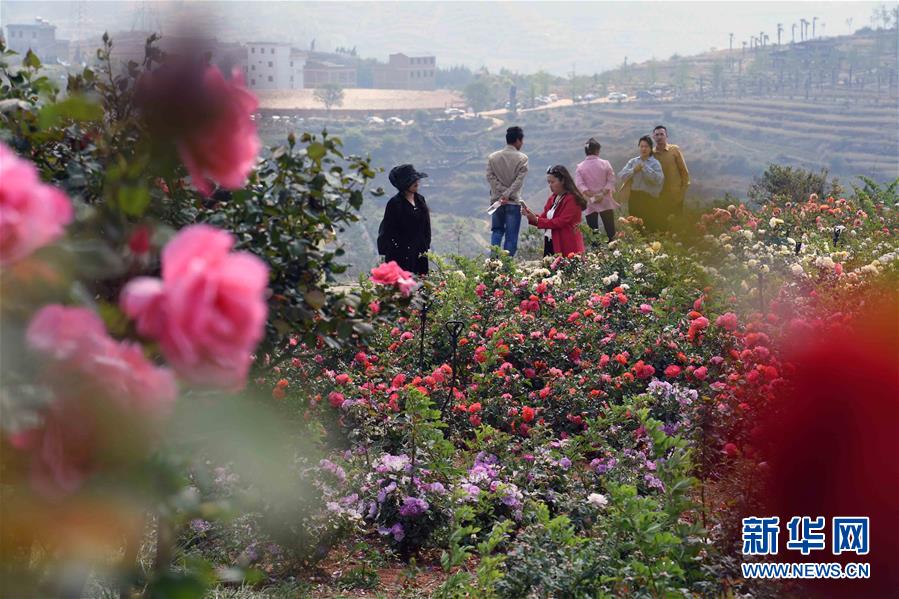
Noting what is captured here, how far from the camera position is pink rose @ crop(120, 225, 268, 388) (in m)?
1.01

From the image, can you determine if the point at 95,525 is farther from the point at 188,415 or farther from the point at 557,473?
the point at 557,473

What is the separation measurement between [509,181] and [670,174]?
4.71ft

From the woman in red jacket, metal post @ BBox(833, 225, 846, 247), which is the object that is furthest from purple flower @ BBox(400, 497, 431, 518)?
metal post @ BBox(833, 225, 846, 247)

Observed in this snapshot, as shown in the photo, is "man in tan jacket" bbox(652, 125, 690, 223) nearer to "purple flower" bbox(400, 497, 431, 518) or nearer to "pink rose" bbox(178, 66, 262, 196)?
"purple flower" bbox(400, 497, 431, 518)

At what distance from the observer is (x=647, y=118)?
105562mm

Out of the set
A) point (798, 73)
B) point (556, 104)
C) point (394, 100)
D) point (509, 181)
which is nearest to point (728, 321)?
point (509, 181)

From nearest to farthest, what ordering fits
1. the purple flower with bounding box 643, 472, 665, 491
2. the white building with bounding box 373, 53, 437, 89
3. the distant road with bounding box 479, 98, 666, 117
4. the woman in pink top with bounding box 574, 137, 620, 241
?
the purple flower with bounding box 643, 472, 665, 491 < the woman in pink top with bounding box 574, 137, 620, 241 < the distant road with bounding box 479, 98, 666, 117 < the white building with bounding box 373, 53, 437, 89

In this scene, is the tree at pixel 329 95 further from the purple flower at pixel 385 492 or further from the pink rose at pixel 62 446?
the pink rose at pixel 62 446

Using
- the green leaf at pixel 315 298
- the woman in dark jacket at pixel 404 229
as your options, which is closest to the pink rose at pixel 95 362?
the green leaf at pixel 315 298

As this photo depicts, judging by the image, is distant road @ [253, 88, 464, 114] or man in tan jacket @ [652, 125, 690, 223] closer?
man in tan jacket @ [652, 125, 690, 223]

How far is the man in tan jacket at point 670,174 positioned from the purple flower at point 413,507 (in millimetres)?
6330

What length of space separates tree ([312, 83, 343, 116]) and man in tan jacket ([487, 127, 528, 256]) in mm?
101276

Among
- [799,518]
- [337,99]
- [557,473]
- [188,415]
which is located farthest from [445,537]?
[337,99]

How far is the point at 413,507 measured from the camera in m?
3.74
